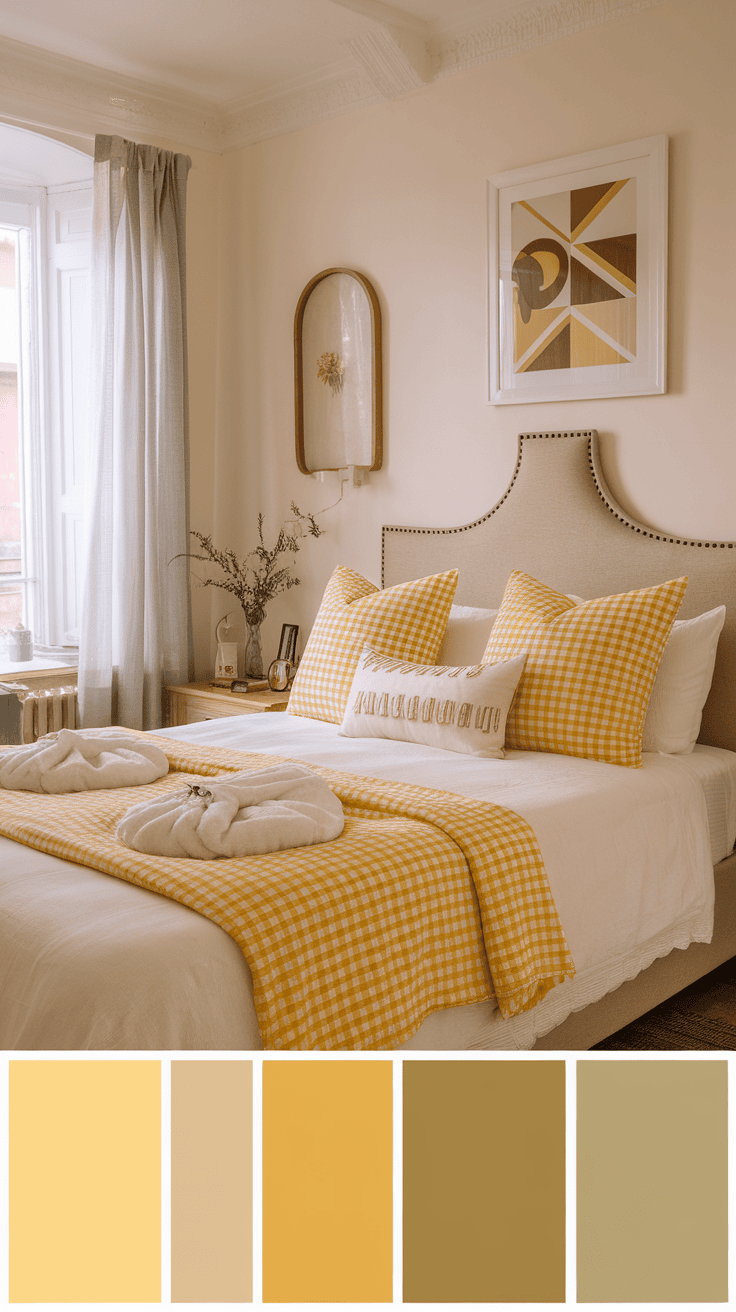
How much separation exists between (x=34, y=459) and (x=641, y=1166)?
379 centimetres

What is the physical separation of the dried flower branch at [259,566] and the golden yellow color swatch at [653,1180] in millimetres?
3068

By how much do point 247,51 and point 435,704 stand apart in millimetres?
2420

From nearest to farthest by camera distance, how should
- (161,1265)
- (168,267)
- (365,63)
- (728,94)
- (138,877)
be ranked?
(161,1265) < (138,877) < (728,94) < (365,63) < (168,267)

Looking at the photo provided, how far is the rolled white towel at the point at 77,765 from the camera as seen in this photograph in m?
2.39

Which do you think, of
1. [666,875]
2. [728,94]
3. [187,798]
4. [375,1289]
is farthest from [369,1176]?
[728,94]

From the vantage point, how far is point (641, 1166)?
122cm

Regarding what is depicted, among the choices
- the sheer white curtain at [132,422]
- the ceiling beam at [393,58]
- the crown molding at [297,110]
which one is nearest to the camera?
the ceiling beam at [393,58]

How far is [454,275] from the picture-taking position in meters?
3.62

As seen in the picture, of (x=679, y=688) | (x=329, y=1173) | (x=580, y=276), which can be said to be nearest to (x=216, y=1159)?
(x=329, y=1173)

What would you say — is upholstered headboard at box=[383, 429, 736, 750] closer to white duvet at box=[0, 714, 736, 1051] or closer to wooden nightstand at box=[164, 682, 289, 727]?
white duvet at box=[0, 714, 736, 1051]

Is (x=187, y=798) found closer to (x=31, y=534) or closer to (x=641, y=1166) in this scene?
(x=641, y=1166)

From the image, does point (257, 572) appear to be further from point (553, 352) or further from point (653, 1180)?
point (653, 1180)

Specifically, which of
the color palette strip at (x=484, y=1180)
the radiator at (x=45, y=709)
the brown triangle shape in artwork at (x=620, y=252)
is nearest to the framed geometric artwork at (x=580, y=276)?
the brown triangle shape in artwork at (x=620, y=252)

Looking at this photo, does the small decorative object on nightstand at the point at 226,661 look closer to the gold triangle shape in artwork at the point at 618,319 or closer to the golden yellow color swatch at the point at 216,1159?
the gold triangle shape in artwork at the point at 618,319
